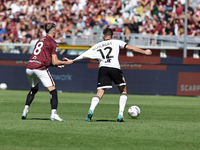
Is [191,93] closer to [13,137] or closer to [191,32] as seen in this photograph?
[191,32]

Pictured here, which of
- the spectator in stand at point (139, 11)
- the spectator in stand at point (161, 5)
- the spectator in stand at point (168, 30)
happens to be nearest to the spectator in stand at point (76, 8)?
the spectator in stand at point (139, 11)

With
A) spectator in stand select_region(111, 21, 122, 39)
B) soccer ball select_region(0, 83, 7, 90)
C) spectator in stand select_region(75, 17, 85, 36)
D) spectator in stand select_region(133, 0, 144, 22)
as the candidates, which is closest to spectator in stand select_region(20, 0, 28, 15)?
spectator in stand select_region(75, 17, 85, 36)

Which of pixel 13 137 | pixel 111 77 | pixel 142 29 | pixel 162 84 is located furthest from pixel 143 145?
pixel 142 29

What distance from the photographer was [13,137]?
6129 millimetres

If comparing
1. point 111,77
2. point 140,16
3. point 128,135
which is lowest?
point 128,135

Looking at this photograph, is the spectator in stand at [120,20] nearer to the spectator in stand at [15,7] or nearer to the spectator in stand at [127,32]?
the spectator in stand at [127,32]

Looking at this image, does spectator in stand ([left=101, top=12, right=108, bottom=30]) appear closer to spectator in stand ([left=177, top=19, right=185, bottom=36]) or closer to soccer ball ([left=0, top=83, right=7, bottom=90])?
spectator in stand ([left=177, top=19, right=185, bottom=36])

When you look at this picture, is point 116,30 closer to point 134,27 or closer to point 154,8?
point 134,27

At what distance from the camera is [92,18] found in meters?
25.1

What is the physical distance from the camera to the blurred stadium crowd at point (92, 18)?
2369 cm

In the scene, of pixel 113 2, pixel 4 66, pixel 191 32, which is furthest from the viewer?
pixel 113 2

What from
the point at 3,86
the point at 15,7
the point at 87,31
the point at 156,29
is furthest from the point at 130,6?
the point at 3,86

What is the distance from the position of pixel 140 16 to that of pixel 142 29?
4.03ft

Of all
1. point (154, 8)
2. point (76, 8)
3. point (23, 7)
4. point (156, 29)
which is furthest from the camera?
point (23, 7)
